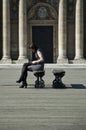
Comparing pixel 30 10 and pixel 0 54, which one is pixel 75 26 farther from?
pixel 0 54

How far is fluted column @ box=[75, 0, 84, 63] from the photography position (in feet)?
136

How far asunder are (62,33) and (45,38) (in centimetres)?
274

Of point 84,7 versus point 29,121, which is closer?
point 29,121

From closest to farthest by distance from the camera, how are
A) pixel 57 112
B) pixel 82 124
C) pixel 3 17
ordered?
pixel 82 124, pixel 57 112, pixel 3 17

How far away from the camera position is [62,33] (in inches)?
1652

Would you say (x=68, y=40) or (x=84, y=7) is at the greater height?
(x=84, y=7)

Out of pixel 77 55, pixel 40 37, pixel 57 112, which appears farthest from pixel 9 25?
pixel 57 112

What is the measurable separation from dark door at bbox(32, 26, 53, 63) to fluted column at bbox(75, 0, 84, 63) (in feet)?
10.4

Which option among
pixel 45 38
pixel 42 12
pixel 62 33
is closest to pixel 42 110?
pixel 62 33

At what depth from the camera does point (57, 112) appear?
35.1 feet

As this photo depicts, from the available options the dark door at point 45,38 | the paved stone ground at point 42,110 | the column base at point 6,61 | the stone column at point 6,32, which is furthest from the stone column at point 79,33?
the paved stone ground at point 42,110

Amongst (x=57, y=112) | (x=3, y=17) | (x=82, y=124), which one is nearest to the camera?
(x=82, y=124)

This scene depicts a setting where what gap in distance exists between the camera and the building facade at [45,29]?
41.7 metres

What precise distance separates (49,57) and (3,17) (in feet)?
20.0
